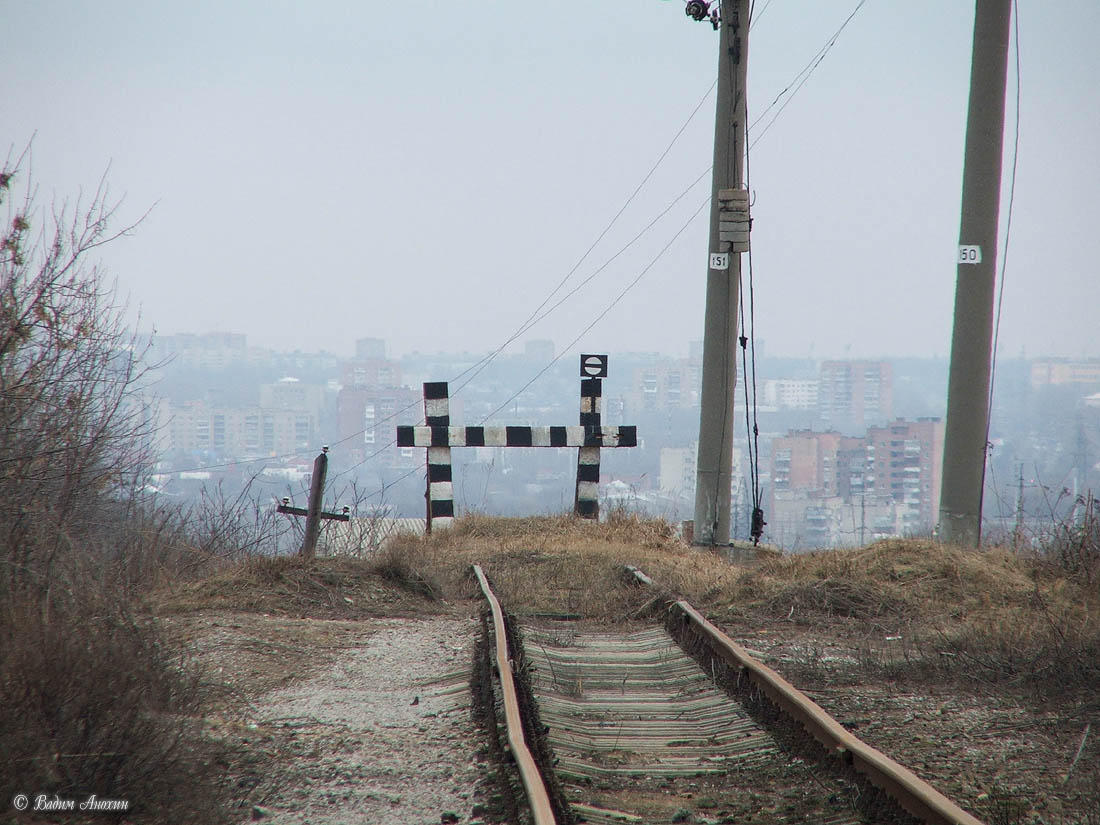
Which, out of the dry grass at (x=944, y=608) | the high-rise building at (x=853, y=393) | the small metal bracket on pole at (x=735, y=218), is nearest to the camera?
the dry grass at (x=944, y=608)

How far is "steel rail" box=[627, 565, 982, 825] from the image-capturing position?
12.4ft

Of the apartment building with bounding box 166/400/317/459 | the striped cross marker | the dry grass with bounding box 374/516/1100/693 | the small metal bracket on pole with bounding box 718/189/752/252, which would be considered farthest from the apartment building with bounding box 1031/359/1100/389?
the dry grass with bounding box 374/516/1100/693

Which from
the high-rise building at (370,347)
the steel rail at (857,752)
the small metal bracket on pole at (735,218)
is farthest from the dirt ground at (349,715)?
the high-rise building at (370,347)

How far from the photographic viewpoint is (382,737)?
520 cm

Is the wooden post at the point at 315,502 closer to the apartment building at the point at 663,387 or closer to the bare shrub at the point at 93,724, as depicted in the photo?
the bare shrub at the point at 93,724

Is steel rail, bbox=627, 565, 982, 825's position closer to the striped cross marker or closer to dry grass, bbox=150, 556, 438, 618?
dry grass, bbox=150, 556, 438, 618

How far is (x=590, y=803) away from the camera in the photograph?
4.24 m

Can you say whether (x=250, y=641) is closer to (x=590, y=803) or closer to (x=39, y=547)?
(x=39, y=547)

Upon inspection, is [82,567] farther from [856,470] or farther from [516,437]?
[856,470]

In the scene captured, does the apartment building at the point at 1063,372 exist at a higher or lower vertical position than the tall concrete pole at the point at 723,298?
lower

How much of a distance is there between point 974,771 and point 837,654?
2518 mm

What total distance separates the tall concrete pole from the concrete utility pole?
2.84 m

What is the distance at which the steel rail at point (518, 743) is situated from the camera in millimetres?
3809

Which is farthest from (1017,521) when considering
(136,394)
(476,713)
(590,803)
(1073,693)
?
(136,394)
